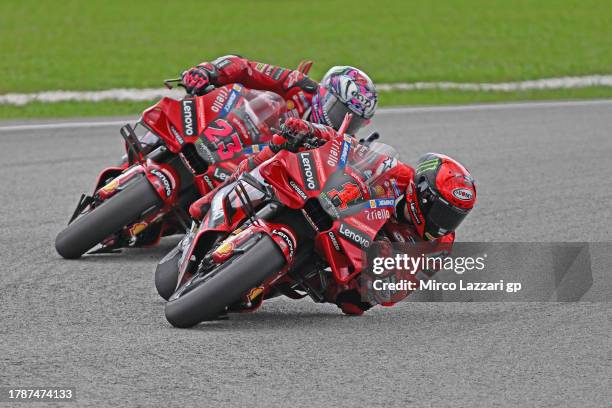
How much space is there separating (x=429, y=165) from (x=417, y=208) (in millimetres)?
264

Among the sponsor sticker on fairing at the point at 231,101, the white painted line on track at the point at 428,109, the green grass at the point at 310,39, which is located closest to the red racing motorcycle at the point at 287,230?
the sponsor sticker on fairing at the point at 231,101

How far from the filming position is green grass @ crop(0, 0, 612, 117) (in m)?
20.7

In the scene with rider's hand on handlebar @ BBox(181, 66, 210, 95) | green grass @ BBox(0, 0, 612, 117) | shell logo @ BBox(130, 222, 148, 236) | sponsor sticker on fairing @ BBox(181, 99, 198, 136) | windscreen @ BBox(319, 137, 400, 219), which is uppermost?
windscreen @ BBox(319, 137, 400, 219)

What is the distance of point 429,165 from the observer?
750 centimetres

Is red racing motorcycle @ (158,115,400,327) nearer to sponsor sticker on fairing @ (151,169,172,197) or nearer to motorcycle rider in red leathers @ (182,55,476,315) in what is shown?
motorcycle rider in red leathers @ (182,55,476,315)

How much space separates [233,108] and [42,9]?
21061 millimetres

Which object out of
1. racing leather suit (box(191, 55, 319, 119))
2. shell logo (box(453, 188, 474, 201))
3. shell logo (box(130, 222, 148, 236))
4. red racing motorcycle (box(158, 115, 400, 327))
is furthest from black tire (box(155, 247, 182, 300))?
racing leather suit (box(191, 55, 319, 119))

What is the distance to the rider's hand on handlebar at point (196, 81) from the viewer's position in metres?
9.55

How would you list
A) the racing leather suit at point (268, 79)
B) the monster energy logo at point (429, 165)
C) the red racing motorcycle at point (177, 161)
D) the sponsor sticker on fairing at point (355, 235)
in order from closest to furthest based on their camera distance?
1. the sponsor sticker on fairing at point (355, 235)
2. the monster energy logo at point (429, 165)
3. the red racing motorcycle at point (177, 161)
4. the racing leather suit at point (268, 79)

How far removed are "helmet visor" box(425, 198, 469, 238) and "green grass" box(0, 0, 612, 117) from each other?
11083mm

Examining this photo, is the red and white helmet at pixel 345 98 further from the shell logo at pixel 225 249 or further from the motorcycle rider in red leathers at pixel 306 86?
the shell logo at pixel 225 249

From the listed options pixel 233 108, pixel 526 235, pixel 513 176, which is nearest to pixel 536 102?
pixel 513 176

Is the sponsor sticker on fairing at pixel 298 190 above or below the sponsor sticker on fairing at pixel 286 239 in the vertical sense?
above

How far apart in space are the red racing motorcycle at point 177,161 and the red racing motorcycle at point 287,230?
1560mm
